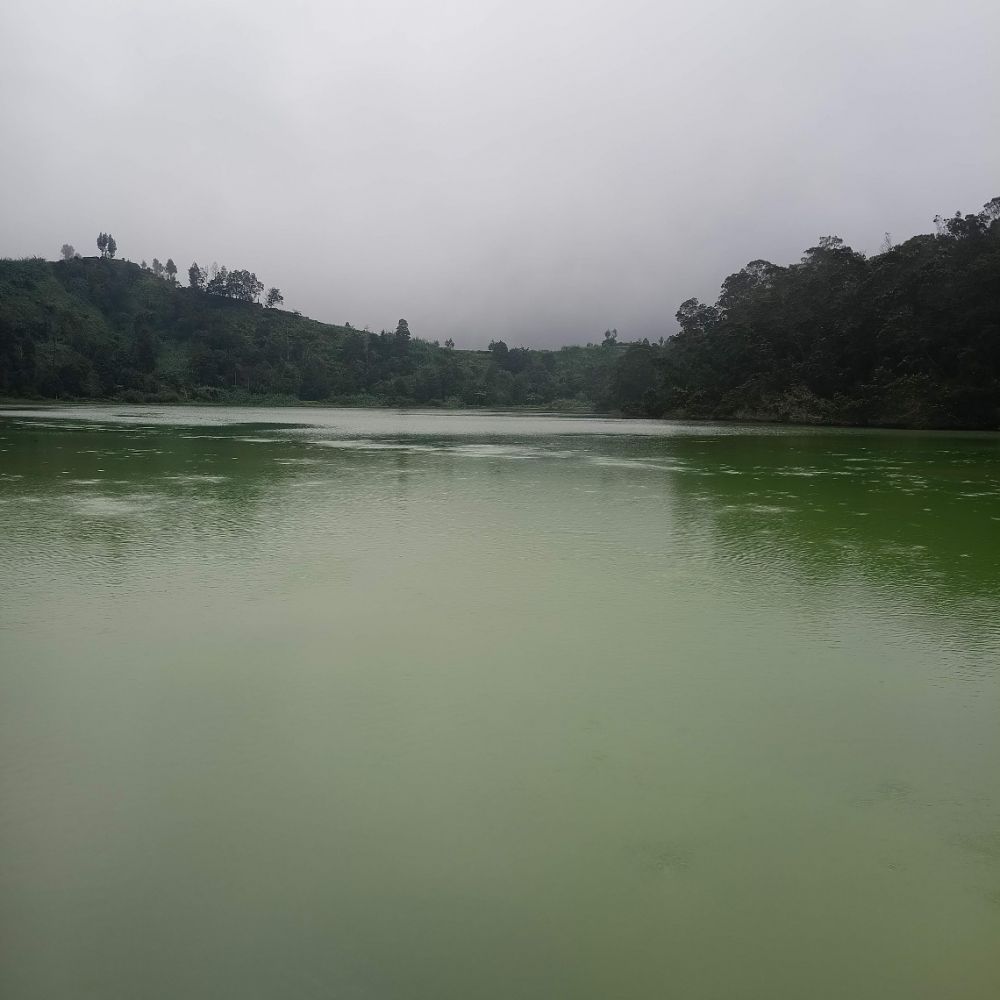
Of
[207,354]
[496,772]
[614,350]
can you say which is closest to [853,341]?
[496,772]

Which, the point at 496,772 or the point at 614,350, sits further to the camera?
the point at 614,350

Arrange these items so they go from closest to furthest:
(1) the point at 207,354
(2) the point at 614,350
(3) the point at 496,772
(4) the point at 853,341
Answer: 1. (3) the point at 496,772
2. (4) the point at 853,341
3. (1) the point at 207,354
4. (2) the point at 614,350

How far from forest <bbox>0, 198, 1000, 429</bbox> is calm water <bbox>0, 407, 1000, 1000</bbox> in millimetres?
33216

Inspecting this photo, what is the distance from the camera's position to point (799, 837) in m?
2.41

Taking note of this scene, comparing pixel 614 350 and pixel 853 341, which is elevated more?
pixel 614 350

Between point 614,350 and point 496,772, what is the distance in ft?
375

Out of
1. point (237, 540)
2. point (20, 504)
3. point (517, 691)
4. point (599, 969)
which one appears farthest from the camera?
point (20, 504)

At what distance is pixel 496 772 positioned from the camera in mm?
2785

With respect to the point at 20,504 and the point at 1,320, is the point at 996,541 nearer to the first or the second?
the point at 20,504

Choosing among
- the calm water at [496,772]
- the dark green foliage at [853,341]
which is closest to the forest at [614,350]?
the dark green foliage at [853,341]

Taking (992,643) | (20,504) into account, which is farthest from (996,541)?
(20,504)

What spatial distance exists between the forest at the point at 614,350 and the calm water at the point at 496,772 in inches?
1308

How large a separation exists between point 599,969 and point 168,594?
404 cm

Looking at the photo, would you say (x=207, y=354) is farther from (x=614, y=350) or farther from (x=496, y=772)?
(x=496, y=772)
